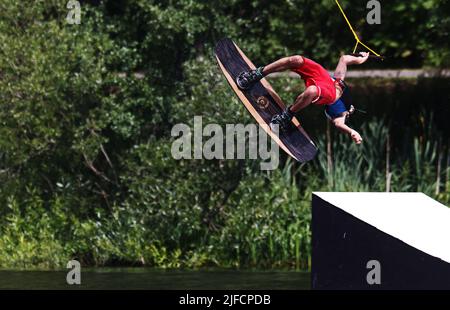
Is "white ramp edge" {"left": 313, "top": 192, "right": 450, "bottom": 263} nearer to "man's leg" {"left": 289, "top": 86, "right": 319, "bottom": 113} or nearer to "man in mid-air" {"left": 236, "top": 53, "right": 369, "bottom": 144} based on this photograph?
"man in mid-air" {"left": 236, "top": 53, "right": 369, "bottom": 144}

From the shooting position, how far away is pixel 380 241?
52.7ft

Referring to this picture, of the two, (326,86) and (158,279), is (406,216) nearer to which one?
(326,86)

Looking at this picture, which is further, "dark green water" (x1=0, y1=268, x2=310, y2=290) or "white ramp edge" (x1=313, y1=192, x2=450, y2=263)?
"dark green water" (x1=0, y1=268, x2=310, y2=290)

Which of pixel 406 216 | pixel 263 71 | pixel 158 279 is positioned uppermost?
pixel 263 71

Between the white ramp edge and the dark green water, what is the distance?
3329 millimetres

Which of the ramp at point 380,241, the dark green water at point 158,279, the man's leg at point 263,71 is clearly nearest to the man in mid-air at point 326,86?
the man's leg at point 263,71

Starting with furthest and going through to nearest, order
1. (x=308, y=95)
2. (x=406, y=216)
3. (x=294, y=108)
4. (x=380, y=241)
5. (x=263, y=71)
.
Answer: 1. (x=263, y=71)
2. (x=294, y=108)
3. (x=308, y=95)
4. (x=406, y=216)
5. (x=380, y=241)

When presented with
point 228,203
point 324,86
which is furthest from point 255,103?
point 228,203

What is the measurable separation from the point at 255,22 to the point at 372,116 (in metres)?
2.67

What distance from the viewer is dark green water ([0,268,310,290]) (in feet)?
67.7

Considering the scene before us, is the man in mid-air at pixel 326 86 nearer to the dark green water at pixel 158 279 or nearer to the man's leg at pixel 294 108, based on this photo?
the man's leg at pixel 294 108

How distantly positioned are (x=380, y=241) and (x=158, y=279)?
6322 millimetres

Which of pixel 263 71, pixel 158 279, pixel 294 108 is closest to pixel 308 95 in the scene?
pixel 294 108

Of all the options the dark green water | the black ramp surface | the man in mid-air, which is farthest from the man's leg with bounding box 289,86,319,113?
the dark green water
